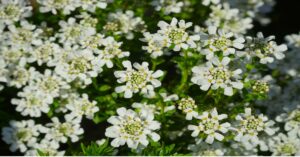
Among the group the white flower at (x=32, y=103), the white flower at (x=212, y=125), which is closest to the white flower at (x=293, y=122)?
the white flower at (x=212, y=125)

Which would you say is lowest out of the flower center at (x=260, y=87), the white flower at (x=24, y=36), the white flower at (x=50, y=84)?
the flower center at (x=260, y=87)

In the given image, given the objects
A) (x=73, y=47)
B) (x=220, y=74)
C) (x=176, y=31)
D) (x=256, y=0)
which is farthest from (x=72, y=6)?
(x=256, y=0)

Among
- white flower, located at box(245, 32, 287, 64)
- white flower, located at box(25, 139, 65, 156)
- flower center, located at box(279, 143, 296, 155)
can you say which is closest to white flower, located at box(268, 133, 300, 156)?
flower center, located at box(279, 143, 296, 155)

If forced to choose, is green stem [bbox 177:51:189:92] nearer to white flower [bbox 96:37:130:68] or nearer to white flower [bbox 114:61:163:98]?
white flower [bbox 114:61:163:98]

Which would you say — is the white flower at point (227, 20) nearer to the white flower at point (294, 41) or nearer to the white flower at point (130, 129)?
Result: the white flower at point (294, 41)

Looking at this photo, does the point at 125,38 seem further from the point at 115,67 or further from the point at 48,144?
the point at 48,144
